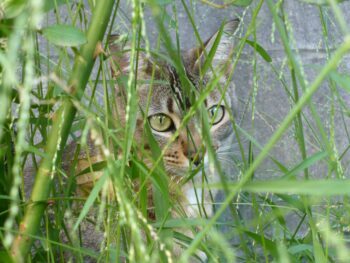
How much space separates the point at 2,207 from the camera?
949mm

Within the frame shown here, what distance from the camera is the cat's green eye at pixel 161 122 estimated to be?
1.92m

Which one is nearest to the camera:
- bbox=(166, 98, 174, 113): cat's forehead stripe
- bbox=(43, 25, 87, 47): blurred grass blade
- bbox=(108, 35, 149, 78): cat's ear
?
bbox=(43, 25, 87, 47): blurred grass blade

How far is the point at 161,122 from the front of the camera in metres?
1.93

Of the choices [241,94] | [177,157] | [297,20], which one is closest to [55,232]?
[177,157]

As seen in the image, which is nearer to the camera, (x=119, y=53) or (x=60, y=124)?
(x=60, y=124)

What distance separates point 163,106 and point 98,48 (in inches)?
46.6

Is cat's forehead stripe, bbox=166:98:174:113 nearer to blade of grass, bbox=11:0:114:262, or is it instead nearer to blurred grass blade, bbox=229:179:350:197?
blade of grass, bbox=11:0:114:262

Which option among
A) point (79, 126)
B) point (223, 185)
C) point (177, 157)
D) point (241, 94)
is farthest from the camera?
point (241, 94)

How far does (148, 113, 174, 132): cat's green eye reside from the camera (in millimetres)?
1924

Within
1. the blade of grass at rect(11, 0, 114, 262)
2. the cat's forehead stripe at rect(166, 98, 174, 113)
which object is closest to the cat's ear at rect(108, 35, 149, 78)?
the blade of grass at rect(11, 0, 114, 262)

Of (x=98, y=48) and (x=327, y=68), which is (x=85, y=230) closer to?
(x=98, y=48)

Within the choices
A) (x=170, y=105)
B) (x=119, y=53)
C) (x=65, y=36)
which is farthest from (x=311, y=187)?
(x=170, y=105)

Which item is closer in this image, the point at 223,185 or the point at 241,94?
the point at 223,185

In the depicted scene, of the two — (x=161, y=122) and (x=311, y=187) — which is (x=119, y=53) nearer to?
(x=311, y=187)
